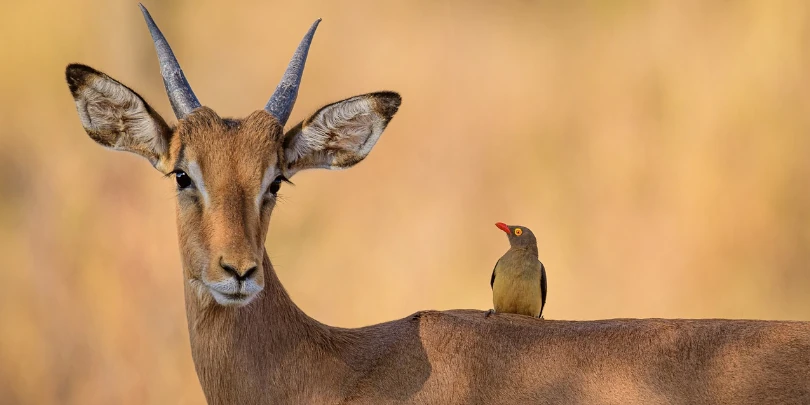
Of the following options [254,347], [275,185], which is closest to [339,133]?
[275,185]

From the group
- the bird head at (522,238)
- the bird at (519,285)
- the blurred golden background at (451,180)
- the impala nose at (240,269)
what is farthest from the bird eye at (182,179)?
the blurred golden background at (451,180)

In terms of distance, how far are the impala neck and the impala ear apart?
2.73 ft

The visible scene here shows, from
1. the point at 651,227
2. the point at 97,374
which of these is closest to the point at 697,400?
the point at 651,227

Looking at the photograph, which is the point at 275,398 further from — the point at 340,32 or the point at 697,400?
the point at 340,32

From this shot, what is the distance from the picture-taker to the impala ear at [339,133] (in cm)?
759

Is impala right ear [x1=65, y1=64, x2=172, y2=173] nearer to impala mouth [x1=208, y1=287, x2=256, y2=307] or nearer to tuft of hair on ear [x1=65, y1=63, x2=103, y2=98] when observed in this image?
tuft of hair on ear [x1=65, y1=63, x2=103, y2=98]

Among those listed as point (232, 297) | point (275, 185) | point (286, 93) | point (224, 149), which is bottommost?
point (232, 297)

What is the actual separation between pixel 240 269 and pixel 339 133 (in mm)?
1775

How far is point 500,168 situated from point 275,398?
8527mm

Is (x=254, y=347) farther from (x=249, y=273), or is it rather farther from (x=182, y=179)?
(x=182, y=179)

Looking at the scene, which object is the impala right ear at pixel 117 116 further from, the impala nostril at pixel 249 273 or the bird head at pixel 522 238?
the bird head at pixel 522 238

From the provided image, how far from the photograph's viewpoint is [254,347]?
729 centimetres

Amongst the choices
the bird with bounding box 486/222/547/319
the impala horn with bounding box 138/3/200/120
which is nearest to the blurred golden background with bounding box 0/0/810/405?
the bird with bounding box 486/222/547/319

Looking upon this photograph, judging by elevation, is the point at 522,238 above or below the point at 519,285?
above
